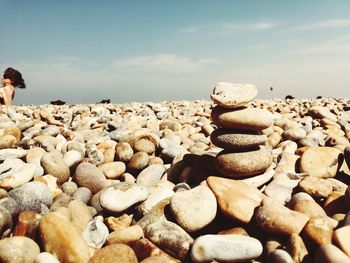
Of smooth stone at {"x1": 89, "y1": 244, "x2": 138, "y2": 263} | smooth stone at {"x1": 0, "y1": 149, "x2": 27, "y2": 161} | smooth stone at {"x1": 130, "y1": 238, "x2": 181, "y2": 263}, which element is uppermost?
smooth stone at {"x1": 0, "y1": 149, "x2": 27, "y2": 161}

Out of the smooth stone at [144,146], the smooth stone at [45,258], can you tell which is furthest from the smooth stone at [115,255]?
the smooth stone at [144,146]

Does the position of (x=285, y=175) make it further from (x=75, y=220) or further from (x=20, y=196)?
(x=20, y=196)

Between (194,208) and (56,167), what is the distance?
197 cm

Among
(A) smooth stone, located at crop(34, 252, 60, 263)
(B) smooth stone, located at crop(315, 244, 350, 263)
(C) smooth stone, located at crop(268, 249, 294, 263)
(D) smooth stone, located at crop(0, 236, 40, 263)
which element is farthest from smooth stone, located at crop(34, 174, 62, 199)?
(B) smooth stone, located at crop(315, 244, 350, 263)

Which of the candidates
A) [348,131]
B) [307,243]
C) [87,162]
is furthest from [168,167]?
[348,131]

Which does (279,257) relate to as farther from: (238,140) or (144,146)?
(144,146)

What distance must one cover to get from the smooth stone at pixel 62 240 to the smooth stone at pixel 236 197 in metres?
1.22

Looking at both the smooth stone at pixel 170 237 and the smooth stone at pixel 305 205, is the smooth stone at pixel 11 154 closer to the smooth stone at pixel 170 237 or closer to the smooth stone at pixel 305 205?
the smooth stone at pixel 170 237

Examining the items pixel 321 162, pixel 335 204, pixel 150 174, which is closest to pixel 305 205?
pixel 335 204

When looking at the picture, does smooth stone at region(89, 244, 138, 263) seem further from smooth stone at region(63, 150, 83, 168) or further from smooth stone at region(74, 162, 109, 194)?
smooth stone at region(63, 150, 83, 168)

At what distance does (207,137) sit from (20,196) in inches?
150

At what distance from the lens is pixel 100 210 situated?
3701 mm

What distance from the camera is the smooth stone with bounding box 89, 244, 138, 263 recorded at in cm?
259

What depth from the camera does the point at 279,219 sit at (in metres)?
2.79
